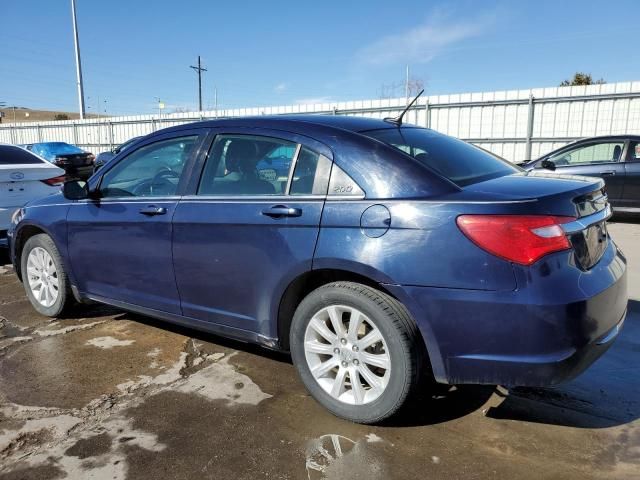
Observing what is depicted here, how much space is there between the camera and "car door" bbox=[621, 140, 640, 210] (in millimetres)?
8820

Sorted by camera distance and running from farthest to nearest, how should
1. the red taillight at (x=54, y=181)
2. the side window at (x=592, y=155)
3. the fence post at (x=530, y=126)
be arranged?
the fence post at (x=530, y=126)
the side window at (x=592, y=155)
the red taillight at (x=54, y=181)

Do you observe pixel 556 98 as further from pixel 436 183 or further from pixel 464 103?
pixel 436 183

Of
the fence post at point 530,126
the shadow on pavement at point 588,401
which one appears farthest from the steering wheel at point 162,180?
the fence post at point 530,126

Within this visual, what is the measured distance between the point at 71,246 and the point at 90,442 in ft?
6.35

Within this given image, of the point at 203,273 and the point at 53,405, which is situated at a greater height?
the point at 203,273

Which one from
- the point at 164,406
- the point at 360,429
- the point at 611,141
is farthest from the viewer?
the point at 611,141

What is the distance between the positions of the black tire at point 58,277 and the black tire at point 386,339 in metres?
2.55

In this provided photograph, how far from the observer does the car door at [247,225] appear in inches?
113

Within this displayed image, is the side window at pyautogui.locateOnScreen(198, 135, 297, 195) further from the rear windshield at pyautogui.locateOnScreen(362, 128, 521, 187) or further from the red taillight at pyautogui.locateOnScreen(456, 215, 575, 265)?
the red taillight at pyautogui.locateOnScreen(456, 215, 575, 265)

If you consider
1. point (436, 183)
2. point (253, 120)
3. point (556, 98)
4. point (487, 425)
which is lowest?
point (487, 425)

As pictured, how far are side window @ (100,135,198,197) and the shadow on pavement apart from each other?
8.21 ft

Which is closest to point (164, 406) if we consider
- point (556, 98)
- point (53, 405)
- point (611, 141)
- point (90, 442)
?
point (90, 442)

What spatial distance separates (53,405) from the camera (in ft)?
10.2

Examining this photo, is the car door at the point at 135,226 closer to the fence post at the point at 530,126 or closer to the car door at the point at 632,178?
the car door at the point at 632,178
